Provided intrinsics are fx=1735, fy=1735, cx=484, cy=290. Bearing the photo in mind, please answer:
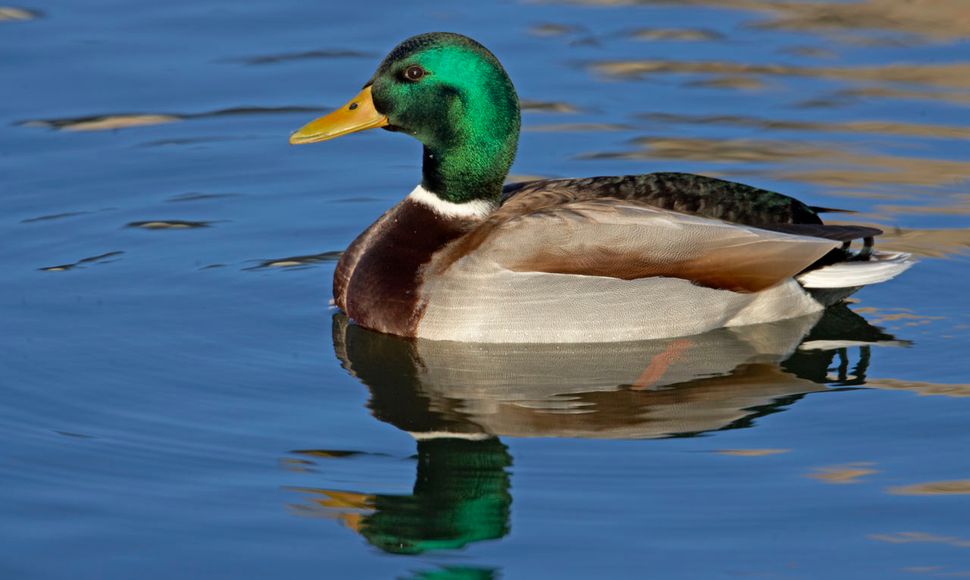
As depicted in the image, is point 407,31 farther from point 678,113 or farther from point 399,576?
point 399,576

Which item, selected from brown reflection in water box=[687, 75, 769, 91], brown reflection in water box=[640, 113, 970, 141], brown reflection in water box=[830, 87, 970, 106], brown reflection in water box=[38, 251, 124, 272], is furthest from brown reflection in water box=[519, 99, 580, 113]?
brown reflection in water box=[38, 251, 124, 272]

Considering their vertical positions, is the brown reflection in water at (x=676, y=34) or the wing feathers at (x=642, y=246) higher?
the brown reflection in water at (x=676, y=34)

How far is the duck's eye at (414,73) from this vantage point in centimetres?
916

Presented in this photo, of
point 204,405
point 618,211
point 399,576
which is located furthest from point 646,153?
point 399,576

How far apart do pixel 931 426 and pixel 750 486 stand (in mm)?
1190

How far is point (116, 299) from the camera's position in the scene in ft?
32.3

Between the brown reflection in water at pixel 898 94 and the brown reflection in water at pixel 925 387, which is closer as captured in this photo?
the brown reflection in water at pixel 925 387

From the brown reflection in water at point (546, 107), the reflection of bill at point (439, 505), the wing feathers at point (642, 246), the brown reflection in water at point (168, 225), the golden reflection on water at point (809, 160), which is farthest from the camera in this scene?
the brown reflection in water at point (546, 107)

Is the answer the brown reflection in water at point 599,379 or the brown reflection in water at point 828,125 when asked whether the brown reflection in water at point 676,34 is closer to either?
the brown reflection in water at point 828,125

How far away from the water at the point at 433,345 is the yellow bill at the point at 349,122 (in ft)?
3.46

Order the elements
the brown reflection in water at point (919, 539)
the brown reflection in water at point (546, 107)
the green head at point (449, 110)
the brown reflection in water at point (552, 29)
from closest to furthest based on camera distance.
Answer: the brown reflection in water at point (919, 539) → the green head at point (449, 110) → the brown reflection in water at point (546, 107) → the brown reflection in water at point (552, 29)

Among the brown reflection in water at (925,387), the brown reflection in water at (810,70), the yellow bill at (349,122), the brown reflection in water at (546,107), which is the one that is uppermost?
the brown reflection in water at (810,70)

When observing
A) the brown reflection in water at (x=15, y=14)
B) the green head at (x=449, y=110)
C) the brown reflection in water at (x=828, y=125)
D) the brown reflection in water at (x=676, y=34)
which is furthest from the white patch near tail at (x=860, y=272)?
the brown reflection in water at (x=15, y=14)

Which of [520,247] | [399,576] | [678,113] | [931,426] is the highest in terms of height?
[678,113]
